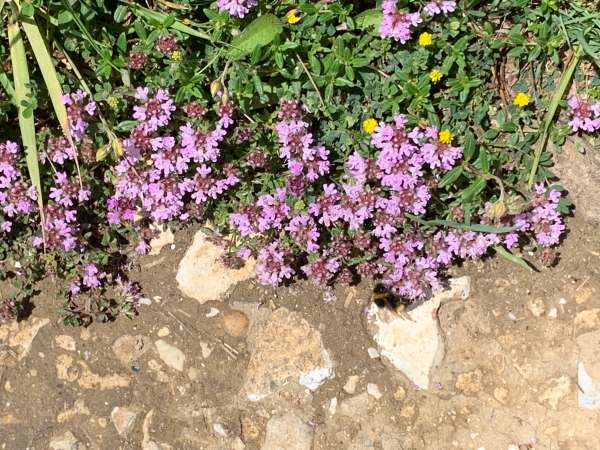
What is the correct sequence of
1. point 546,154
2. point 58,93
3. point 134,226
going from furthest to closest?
1. point 134,226
2. point 546,154
3. point 58,93

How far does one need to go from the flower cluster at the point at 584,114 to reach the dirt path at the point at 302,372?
65 cm

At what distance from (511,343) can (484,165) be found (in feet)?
3.74

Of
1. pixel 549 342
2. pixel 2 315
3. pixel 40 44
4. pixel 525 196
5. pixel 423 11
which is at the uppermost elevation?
pixel 40 44

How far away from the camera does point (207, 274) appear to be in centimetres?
445

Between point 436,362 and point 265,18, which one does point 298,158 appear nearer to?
point 265,18

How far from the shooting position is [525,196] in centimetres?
410

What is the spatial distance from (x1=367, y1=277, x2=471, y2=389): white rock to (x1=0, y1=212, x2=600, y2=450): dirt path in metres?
0.04

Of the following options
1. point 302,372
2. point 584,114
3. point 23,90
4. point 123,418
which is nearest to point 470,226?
point 584,114

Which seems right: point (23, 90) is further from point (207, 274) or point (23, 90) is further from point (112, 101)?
point (207, 274)

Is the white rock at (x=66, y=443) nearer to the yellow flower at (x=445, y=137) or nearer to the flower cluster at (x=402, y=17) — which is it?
the yellow flower at (x=445, y=137)

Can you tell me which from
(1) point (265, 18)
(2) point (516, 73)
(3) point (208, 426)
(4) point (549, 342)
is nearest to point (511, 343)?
(4) point (549, 342)

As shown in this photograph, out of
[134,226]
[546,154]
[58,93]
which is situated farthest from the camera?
[134,226]

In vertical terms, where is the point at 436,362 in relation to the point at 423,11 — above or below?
below

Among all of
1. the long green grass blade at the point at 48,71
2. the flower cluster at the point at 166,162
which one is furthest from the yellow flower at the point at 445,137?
the long green grass blade at the point at 48,71
